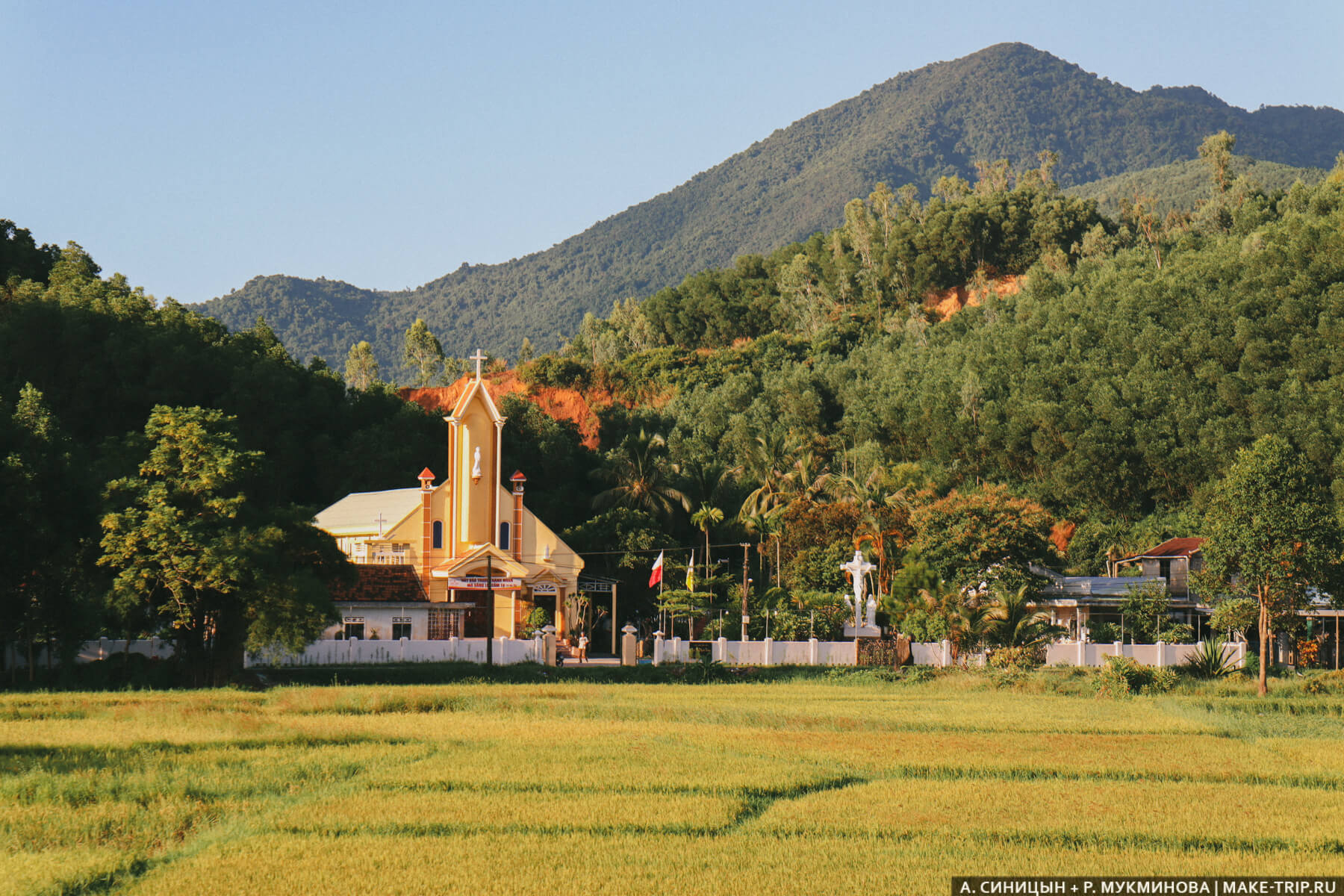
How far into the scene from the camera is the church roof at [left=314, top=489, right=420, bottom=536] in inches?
2019

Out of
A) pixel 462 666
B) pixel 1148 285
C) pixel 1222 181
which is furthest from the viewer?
pixel 1222 181

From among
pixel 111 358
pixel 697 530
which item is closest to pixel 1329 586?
pixel 697 530

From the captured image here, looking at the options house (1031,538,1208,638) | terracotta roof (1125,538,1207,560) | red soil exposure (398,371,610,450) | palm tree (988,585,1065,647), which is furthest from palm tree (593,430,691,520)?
palm tree (988,585,1065,647)

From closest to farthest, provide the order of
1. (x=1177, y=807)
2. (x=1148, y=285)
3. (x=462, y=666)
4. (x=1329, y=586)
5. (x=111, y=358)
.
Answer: (x=1177, y=807)
(x=1329, y=586)
(x=462, y=666)
(x=111, y=358)
(x=1148, y=285)

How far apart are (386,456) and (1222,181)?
7483cm

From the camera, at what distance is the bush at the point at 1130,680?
109 ft

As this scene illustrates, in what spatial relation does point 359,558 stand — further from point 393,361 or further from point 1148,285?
point 393,361

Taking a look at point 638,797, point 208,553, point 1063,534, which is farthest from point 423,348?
point 638,797

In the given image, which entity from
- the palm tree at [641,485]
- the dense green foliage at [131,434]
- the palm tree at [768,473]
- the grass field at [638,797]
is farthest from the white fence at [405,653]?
the palm tree at [768,473]

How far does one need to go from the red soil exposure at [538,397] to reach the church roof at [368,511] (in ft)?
76.1

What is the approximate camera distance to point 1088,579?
52.4 metres

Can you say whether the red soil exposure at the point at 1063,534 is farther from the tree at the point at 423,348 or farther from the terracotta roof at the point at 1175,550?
the tree at the point at 423,348

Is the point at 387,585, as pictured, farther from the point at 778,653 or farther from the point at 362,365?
the point at 362,365

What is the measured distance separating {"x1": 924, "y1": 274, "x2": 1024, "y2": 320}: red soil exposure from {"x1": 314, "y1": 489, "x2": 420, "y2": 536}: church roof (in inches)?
2385
